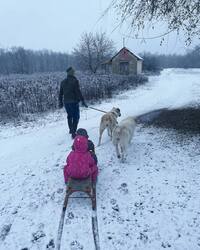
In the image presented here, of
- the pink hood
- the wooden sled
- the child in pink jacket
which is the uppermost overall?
the pink hood

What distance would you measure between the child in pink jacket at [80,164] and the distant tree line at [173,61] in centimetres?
686

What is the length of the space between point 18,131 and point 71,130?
279 cm

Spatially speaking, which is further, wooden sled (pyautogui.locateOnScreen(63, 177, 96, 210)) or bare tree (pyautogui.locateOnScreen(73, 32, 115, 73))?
bare tree (pyautogui.locateOnScreen(73, 32, 115, 73))

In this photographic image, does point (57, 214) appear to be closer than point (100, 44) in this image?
Yes

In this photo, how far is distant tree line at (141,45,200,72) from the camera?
723 inches

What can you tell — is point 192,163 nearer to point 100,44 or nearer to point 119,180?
point 119,180

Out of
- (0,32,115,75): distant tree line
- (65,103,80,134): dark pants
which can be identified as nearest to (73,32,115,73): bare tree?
(0,32,115,75): distant tree line

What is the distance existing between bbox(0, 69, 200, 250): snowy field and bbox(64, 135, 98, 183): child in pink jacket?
0.56 m

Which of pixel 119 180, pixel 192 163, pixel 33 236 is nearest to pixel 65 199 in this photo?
pixel 33 236

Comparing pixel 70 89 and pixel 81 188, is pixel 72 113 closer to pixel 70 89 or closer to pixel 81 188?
pixel 70 89

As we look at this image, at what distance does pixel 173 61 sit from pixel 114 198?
14548cm

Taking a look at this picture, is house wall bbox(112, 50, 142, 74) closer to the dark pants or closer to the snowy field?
the dark pants

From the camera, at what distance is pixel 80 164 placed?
17.4 feet

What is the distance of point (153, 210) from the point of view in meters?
5.11
